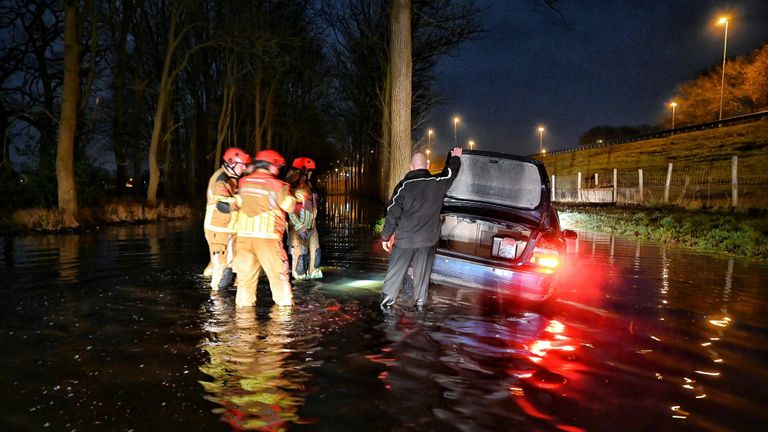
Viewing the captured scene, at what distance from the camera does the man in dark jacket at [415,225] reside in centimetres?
623

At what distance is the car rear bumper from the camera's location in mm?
6309

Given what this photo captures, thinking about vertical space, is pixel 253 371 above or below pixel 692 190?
below

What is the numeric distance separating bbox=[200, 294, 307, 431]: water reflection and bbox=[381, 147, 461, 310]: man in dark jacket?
4.55 feet

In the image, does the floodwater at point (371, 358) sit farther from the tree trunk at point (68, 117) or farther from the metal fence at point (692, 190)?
the metal fence at point (692, 190)

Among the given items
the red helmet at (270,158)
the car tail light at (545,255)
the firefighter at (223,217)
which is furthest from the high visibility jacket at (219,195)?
the car tail light at (545,255)

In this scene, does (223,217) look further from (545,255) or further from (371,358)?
(545,255)

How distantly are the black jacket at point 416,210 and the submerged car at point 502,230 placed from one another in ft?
1.79

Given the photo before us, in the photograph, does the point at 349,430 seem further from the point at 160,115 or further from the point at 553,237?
the point at 160,115

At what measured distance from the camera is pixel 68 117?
16375 mm

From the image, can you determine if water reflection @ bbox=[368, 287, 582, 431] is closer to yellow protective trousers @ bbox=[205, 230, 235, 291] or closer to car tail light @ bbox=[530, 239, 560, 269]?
car tail light @ bbox=[530, 239, 560, 269]

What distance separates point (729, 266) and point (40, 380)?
11.5 m

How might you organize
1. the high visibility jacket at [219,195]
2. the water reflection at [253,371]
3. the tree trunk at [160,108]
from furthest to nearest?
the tree trunk at [160,108]
the high visibility jacket at [219,195]
the water reflection at [253,371]

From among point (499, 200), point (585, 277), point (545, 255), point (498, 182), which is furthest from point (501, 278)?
point (585, 277)

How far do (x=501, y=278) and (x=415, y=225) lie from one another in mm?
1239
